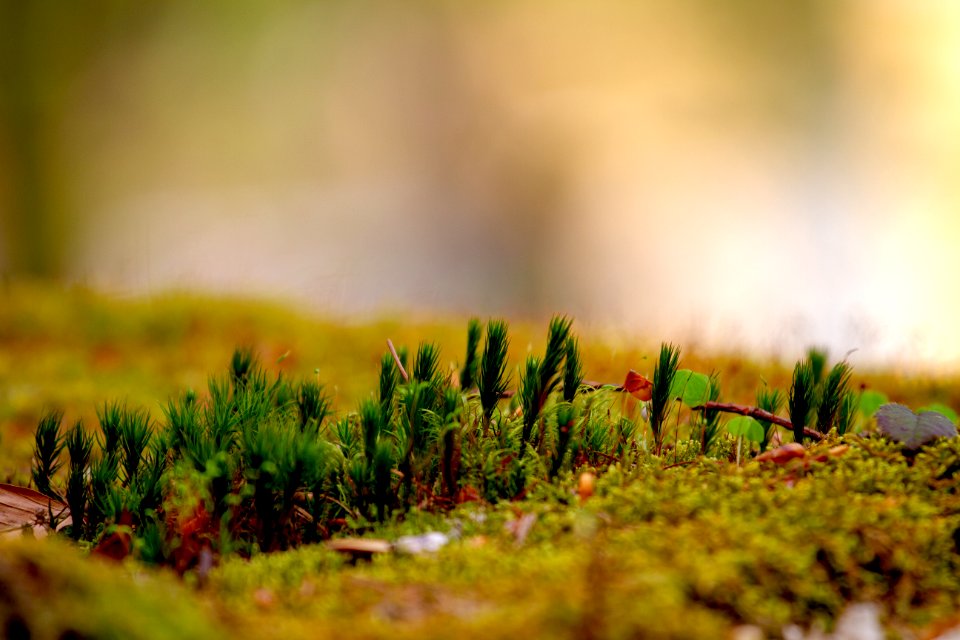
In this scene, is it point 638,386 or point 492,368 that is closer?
point 492,368

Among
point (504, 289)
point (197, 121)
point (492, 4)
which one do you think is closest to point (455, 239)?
point (504, 289)

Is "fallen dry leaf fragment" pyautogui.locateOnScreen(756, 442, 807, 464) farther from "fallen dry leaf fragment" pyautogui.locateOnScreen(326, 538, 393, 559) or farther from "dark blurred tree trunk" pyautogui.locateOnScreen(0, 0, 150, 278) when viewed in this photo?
"dark blurred tree trunk" pyautogui.locateOnScreen(0, 0, 150, 278)

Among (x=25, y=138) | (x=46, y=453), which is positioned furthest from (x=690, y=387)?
(x=25, y=138)

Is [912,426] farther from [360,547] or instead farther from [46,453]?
[46,453]

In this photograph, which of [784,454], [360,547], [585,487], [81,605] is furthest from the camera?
[784,454]

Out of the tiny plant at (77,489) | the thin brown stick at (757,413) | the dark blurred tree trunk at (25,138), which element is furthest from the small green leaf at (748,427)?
the dark blurred tree trunk at (25,138)
